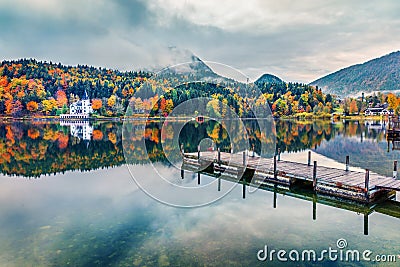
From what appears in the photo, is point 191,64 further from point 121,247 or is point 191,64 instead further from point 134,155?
point 134,155

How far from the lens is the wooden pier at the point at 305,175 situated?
1279 centimetres

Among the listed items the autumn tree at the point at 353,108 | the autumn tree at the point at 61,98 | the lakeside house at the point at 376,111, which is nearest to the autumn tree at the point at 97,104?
the autumn tree at the point at 61,98

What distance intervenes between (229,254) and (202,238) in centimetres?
129

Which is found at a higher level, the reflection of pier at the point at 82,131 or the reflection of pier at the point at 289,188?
the reflection of pier at the point at 82,131

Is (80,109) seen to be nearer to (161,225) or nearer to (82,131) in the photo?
(82,131)

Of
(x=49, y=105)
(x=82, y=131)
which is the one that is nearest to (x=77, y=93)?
(x=49, y=105)

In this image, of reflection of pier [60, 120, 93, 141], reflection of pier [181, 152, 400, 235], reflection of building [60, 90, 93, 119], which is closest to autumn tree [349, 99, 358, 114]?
reflection of pier [60, 120, 93, 141]

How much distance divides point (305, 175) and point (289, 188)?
93cm

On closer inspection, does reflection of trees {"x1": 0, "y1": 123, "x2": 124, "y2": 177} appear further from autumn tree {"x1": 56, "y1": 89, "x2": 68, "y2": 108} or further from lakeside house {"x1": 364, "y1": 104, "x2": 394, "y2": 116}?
lakeside house {"x1": 364, "y1": 104, "x2": 394, "y2": 116}

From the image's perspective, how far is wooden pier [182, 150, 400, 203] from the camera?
1279 centimetres

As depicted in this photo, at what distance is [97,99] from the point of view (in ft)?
317

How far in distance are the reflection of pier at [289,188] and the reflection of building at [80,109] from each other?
77.2 m

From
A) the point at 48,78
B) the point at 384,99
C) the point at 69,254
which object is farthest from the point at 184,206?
the point at 384,99

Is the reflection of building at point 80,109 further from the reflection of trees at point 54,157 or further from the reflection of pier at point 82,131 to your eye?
the reflection of trees at point 54,157
